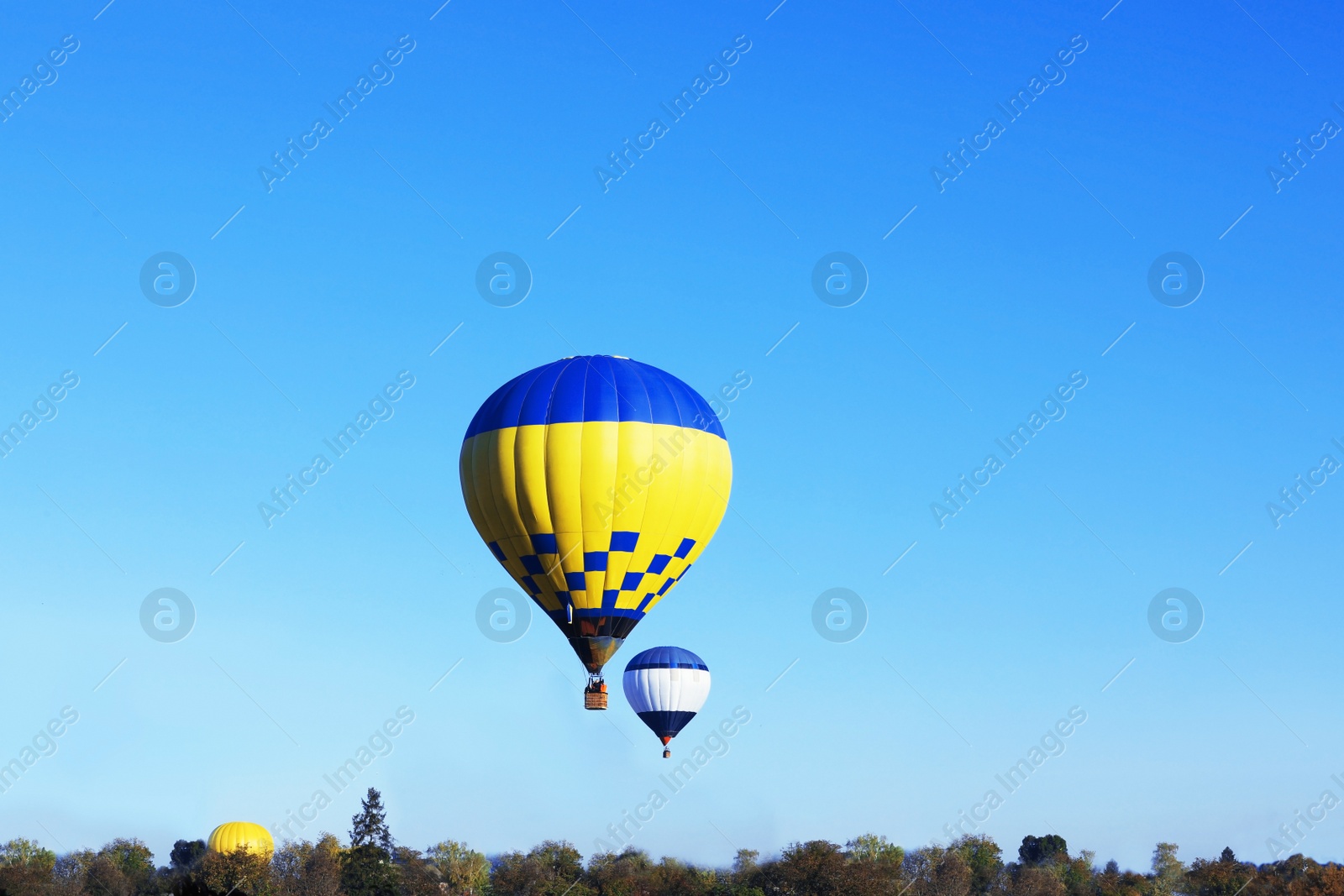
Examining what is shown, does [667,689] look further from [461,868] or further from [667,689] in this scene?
[461,868]

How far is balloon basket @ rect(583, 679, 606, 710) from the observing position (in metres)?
44.2

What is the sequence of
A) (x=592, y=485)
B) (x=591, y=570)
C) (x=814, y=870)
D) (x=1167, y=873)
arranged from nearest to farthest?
(x=592, y=485)
(x=591, y=570)
(x=814, y=870)
(x=1167, y=873)

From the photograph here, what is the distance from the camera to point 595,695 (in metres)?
44.2

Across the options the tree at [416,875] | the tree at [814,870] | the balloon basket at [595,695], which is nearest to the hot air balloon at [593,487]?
the balloon basket at [595,695]

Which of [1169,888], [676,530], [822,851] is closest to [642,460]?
[676,530]

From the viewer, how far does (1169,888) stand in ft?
375

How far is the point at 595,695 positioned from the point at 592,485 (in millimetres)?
6381

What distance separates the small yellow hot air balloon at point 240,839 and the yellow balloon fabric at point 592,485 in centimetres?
5030

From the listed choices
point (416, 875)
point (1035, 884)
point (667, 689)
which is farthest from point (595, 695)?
point (1035, 884)

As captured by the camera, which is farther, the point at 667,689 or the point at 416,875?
the point at 416,875

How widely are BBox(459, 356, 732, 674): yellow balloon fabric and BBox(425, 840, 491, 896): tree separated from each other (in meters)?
61.4

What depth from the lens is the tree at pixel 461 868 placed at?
10188cm

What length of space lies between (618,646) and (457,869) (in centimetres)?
6665

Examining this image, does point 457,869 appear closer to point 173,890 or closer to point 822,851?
point 173,890
